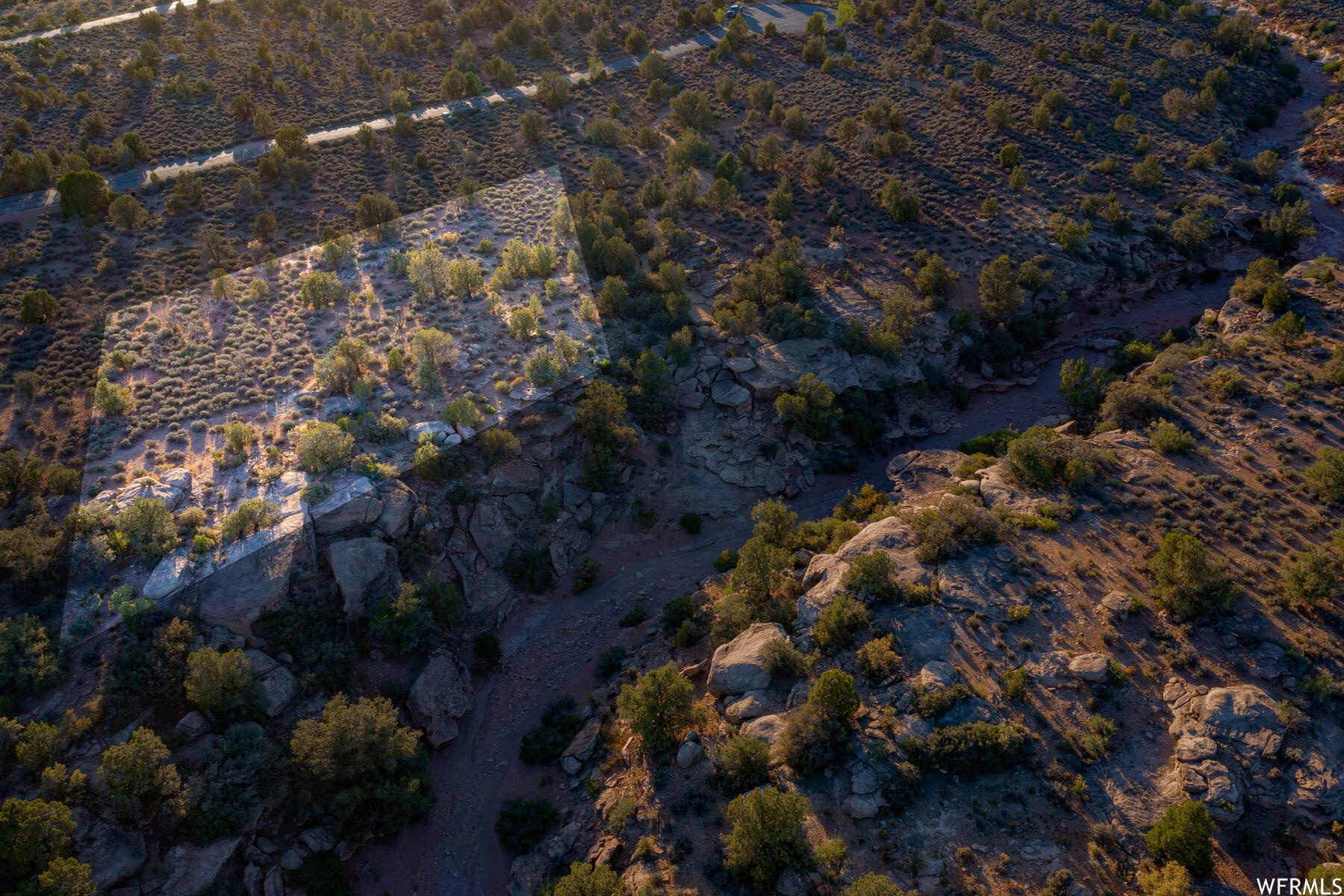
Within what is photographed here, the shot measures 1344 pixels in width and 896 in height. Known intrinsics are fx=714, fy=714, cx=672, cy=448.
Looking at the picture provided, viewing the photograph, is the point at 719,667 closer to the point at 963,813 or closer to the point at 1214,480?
the point at 963,813

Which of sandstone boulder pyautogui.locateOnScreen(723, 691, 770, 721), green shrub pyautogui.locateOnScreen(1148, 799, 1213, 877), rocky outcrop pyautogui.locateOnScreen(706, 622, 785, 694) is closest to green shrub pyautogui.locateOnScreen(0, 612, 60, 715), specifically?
rocky outcrop pyautogui.locateOnScreen(706, 622, 785, 694)

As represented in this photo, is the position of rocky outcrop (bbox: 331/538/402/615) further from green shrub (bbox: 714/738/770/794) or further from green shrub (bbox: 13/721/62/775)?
green shrub (bbox: 714/738/770/794)

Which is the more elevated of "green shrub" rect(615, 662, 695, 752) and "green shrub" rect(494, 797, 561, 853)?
"green shrub" rect(615, 662, 695, 752)

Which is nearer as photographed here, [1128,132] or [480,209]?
[480,209]

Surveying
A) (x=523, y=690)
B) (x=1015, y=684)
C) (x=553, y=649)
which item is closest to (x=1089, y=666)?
(x=1015, y=684)

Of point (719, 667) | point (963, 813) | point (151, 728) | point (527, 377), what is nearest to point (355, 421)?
point (527, 377)

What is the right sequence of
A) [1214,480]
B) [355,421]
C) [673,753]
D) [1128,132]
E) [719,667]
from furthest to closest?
[1128,132]
[355,421]
[1214,480]
[719,667]
[673,753]

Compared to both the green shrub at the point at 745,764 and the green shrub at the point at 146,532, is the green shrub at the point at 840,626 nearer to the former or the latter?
the green shrub at the point at 745,764
